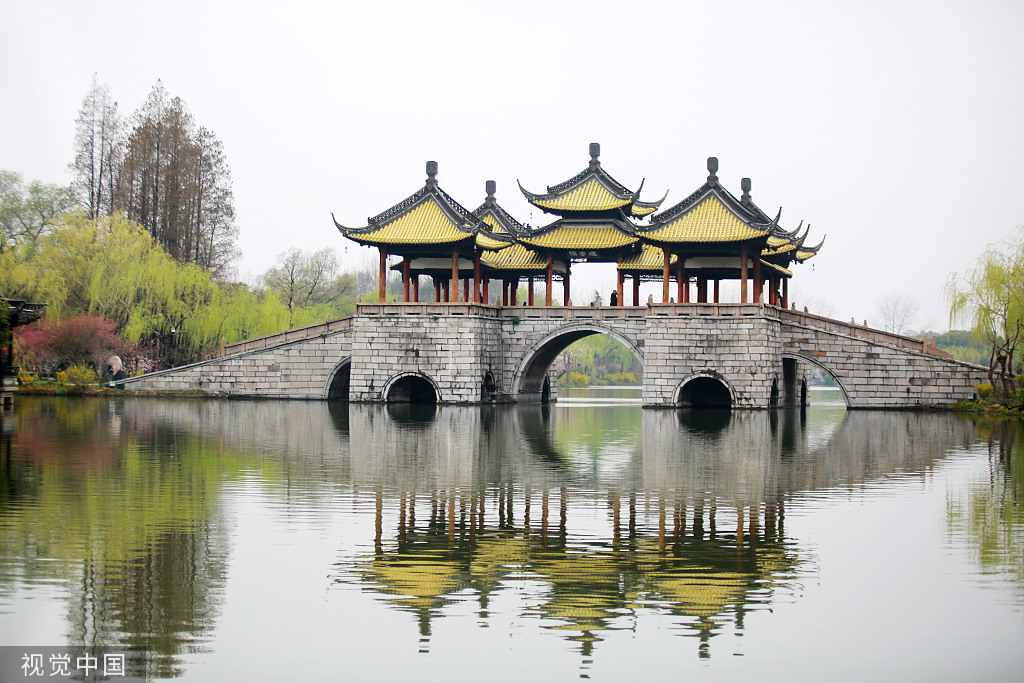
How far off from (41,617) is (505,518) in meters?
4.73

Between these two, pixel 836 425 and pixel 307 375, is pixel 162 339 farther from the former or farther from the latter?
pixel 836 425

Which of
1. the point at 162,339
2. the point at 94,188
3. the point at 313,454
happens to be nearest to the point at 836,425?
the point at 313,454

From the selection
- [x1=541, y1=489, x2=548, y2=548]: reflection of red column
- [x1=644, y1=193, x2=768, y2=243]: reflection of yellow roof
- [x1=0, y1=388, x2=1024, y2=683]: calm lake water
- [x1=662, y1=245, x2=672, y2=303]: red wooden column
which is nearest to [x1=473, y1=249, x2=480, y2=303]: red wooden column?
[x1=644, y1=193, x2=768, y2=243]: reflection of yellow roof

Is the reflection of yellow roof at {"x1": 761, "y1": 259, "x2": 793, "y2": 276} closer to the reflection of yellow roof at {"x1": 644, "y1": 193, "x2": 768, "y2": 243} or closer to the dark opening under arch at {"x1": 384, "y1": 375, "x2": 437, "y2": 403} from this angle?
the reflection of yellow roof at {"x1": 644, "y1": 193, "x2": 768, "y2": 243}

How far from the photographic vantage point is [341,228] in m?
32.3

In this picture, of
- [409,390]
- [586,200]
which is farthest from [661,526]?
[409,390]

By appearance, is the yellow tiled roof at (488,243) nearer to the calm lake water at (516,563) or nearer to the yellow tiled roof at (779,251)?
the yellow tiled roof at (779,251)

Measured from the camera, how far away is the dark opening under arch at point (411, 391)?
33.4m

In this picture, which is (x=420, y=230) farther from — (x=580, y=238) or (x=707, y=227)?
(x=707, y=227)

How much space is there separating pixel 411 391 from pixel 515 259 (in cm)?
578

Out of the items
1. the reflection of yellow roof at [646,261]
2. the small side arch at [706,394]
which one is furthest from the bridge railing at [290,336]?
the small side arch at [706,394]

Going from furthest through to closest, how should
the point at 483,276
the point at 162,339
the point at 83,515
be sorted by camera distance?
the point at 162,339 → the point at 483,276 → the point at 83,515

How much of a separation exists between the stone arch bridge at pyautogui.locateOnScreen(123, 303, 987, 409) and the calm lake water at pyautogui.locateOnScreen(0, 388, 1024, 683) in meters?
12.7

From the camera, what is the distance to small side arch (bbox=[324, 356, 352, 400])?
33500mm
